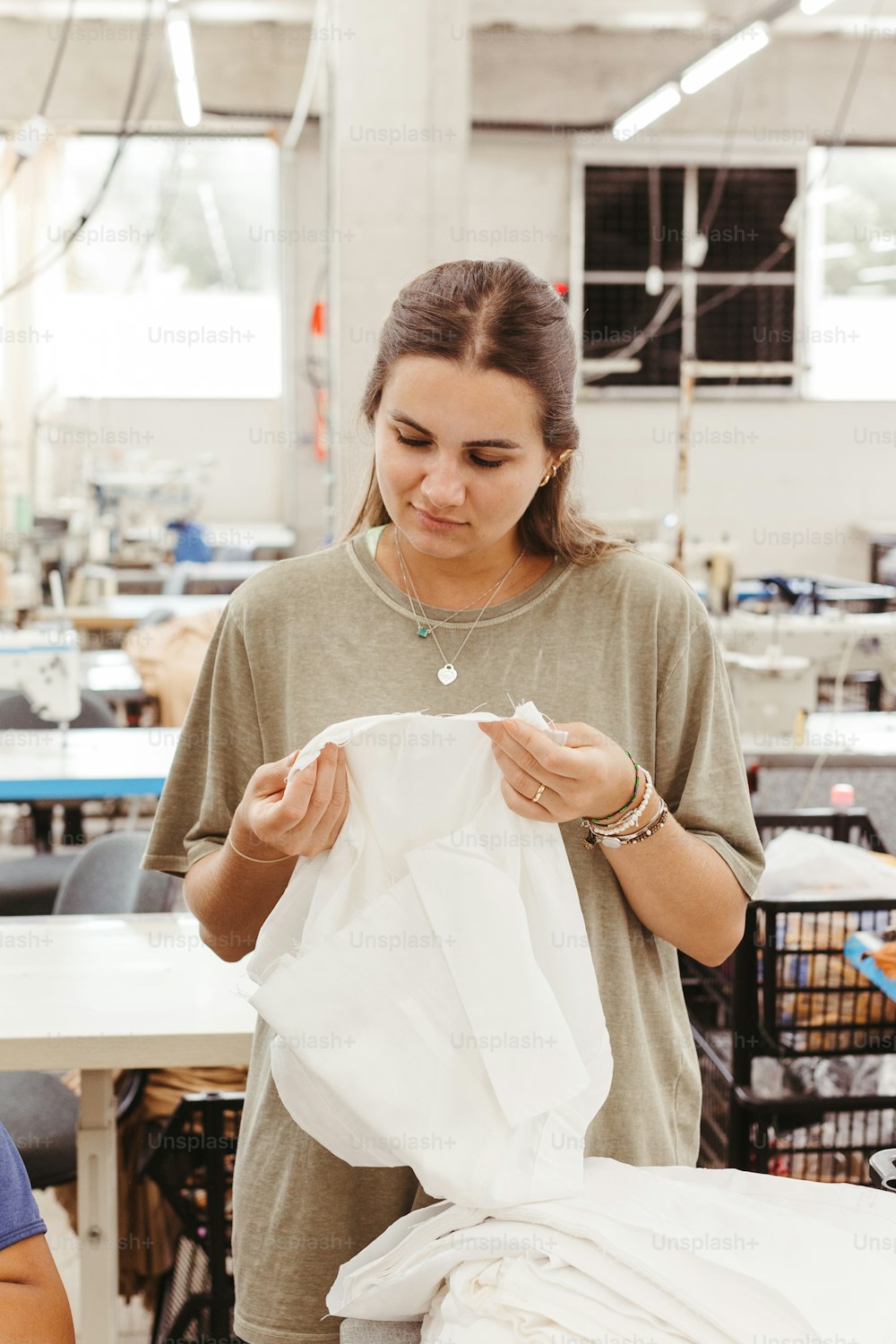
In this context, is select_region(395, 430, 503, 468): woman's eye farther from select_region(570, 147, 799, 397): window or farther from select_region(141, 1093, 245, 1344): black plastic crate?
select_region(570, 147, 799, 397): window

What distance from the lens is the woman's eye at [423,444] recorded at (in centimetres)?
110

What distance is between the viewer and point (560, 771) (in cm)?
100

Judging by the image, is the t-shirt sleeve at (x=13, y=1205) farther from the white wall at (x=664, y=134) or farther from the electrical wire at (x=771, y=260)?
the electrical wire at (x=771, y=260)

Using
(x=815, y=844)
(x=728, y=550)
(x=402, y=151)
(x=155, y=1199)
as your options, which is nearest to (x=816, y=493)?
(x=728, y=550)

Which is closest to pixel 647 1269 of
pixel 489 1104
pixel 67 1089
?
pixel 489 1104

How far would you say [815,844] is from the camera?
2.26m

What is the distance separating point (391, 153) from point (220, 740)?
3413mm

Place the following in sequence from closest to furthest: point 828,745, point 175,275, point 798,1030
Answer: point 798,1030 → point 828,745 → point 175,275

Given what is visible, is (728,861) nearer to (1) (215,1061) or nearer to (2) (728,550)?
(1) (215,1061)

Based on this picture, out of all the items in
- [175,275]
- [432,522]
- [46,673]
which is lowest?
[46,673]

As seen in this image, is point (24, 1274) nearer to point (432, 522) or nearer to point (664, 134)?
point (432, 522)

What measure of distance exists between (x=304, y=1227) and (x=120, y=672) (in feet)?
11.3

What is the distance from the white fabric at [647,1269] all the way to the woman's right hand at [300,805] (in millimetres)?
309

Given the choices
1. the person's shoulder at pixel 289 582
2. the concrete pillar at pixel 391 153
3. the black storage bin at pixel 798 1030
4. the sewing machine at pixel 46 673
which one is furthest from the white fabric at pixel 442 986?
the concrete pillar at pixel 391 153
